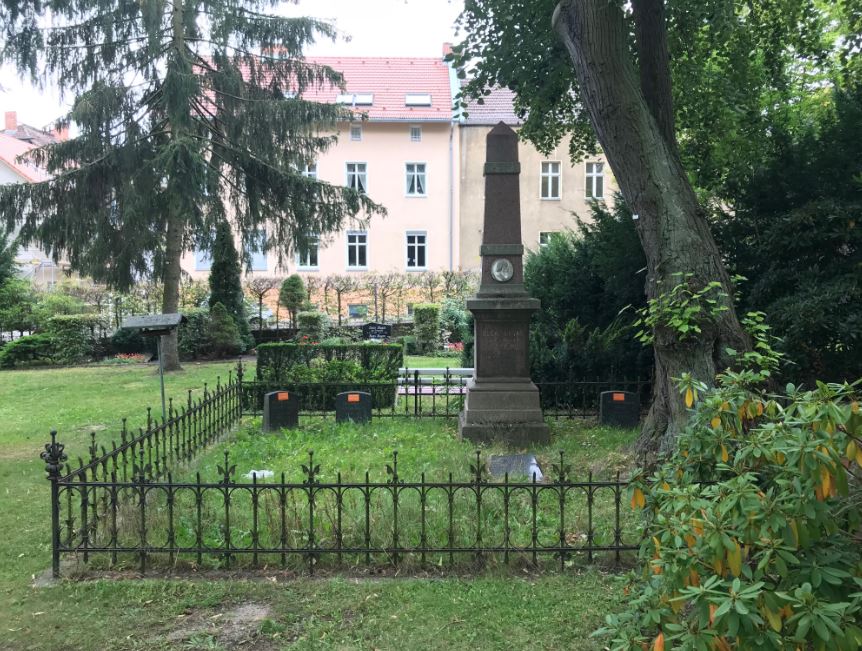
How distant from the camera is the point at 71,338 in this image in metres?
19.3

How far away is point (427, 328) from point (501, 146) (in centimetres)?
1254

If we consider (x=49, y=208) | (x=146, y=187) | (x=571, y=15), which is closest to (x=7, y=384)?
(x=49, y=208)

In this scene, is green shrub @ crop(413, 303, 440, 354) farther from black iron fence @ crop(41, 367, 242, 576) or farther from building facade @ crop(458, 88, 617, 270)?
black iron fence @ crop(41, 367, 242, 576)

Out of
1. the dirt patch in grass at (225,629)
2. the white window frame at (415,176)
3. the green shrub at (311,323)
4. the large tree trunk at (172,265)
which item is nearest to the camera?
the dirt patch in grass at (225,629)

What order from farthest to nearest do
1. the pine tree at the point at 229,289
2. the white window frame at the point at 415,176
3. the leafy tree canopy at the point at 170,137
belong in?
the white window frame at the point at 415,176 → the pine tree at the point at 229,289 → the leafy tree canopy at the point at 170,137

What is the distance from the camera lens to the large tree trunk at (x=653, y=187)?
244 inches

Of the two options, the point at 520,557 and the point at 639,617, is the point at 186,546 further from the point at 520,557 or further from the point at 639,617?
the point at 639,617

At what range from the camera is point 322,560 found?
4766 millimetres

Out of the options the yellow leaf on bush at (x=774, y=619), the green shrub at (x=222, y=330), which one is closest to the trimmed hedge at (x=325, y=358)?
the green shrub at (x=222, y=330)

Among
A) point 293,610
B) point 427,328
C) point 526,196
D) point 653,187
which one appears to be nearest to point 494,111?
point 526,196

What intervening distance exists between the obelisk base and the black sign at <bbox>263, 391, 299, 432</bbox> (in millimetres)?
2273

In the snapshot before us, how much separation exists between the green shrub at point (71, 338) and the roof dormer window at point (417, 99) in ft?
57.8

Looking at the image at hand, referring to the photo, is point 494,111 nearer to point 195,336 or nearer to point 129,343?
point 195,336

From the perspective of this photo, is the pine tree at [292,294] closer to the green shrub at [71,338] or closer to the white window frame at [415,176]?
the green shrub at [71,338]
